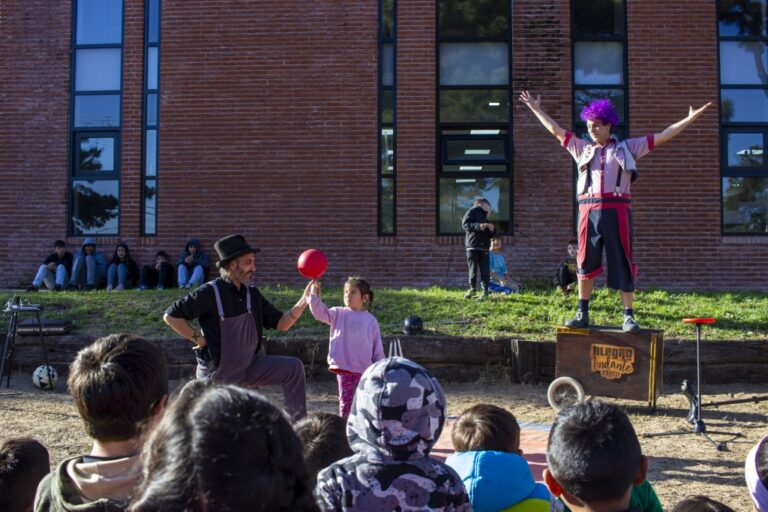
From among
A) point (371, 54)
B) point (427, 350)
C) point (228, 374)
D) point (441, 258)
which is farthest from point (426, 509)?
point (371, 54)

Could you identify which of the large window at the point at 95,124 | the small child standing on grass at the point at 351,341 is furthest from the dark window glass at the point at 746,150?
the large window at the point at 95,124

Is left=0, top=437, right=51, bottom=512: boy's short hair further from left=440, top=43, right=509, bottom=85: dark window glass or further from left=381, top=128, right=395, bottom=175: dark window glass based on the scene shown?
left=440, top=43, right=509, bottom=85: dark window glass

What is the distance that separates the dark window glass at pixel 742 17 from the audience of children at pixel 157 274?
35.8 feet

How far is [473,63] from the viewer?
1433 cm

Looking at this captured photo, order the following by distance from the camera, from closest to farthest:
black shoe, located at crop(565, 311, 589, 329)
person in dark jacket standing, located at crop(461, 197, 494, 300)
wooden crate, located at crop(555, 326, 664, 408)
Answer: wooden crate, located at crop(555, 326, 664, 408) < black shoe, located at crop(565, 311, 589, 329) < person in dark jacket standing, located at crop(461, 197, 494, 300)

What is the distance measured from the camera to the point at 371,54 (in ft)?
46.2

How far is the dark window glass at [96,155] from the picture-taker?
14828mm

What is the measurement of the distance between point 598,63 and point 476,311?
615cm

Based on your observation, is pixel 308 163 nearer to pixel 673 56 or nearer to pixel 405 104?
pixel 405 104

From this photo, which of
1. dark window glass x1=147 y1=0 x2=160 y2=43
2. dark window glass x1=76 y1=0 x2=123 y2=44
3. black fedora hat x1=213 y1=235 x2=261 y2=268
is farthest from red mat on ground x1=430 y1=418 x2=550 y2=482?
dark window glass x1=76 y1=0 x2=123 y2=44

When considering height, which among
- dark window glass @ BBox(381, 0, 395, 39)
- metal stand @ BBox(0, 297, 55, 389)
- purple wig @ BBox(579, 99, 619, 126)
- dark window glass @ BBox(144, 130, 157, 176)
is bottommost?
metal stand @ BBox(0, 297, 55, 389)

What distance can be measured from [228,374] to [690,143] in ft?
35.2

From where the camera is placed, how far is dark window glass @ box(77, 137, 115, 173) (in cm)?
1483

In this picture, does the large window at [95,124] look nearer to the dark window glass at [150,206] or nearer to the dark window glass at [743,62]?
the dark window glass at [150,206]
